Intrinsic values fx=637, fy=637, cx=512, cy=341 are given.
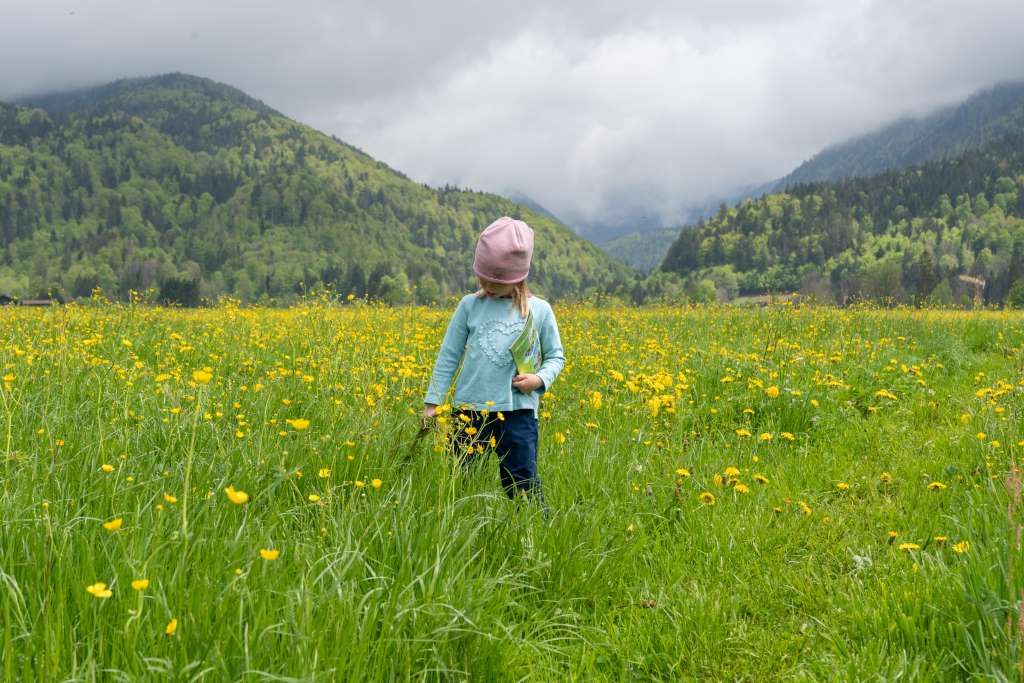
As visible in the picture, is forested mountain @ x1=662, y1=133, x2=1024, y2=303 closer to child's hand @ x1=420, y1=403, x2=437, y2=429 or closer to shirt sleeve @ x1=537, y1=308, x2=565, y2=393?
shirt sleeve @ x1=537, y1=308, x2=565, y2=393

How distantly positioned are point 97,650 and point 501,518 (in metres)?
1.52

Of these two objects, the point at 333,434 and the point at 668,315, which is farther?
the point at 668,315

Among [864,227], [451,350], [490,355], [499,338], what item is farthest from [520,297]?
[864,227]

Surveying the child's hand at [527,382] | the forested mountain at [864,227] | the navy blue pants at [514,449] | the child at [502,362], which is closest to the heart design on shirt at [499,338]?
the child at [502,362]

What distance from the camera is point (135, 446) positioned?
3266mm

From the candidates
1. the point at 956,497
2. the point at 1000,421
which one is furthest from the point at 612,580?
the point at 1000,421

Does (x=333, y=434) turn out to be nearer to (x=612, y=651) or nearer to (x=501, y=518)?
(x=501, y=518)

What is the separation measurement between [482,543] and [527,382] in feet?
3.07

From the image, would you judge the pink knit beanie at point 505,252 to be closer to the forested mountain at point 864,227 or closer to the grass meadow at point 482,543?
the grass meadow at point 482,543

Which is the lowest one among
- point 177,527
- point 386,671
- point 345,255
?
point 386,671

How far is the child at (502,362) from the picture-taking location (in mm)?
3383

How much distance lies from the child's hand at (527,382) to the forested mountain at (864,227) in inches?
4665

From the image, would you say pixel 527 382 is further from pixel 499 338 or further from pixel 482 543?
pixel 482 543

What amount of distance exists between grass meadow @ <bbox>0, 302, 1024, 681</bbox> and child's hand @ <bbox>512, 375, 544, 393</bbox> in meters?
0.48
